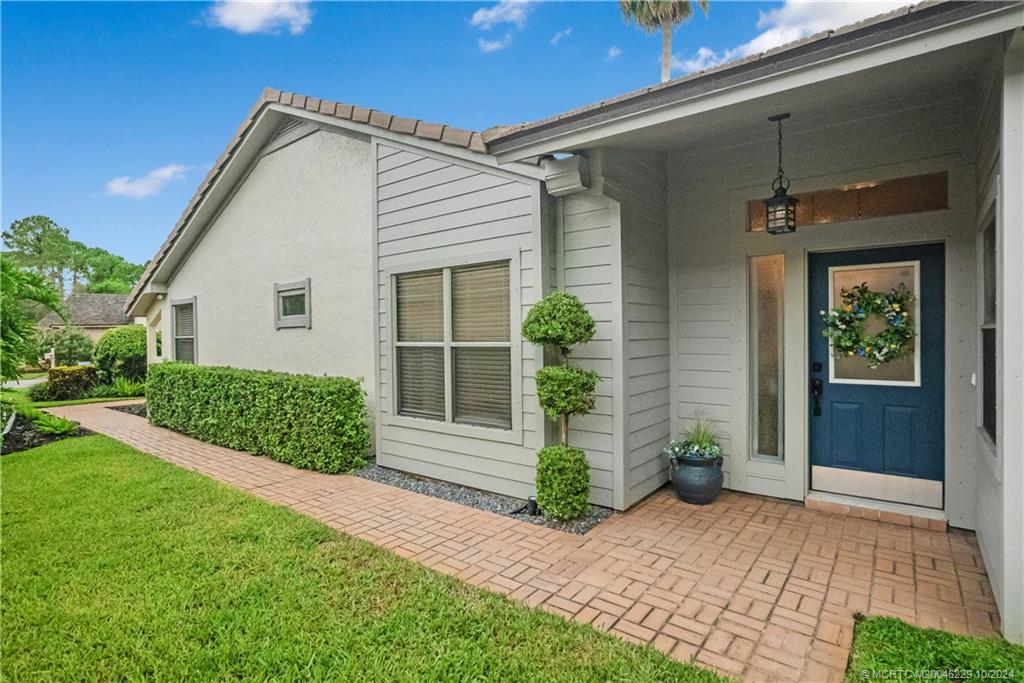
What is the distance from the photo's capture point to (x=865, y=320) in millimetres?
4254

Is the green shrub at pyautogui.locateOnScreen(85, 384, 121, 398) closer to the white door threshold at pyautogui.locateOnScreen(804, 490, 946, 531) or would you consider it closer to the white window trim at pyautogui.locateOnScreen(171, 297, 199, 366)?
the white window trim at pyautogui.locateOnScreen(171, 297, 199, 366)

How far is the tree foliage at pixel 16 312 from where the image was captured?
22.0 feet

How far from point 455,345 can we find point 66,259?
2105 inches

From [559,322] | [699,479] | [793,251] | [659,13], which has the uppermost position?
[659,13]

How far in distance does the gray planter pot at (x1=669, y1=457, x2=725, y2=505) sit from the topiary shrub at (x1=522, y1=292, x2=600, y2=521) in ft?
3.30

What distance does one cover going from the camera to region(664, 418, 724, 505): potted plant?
4.55 meters

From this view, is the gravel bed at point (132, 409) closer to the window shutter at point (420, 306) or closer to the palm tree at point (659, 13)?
the window shutter at point (420, 306)

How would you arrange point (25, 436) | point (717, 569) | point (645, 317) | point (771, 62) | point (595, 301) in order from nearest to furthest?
point (771, 62)
point (717, 569)
point (595, 301)
point (645, 317)
point (25, 436)

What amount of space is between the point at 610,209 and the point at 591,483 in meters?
2.48

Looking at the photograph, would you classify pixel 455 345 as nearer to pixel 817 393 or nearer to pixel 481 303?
pixel 481 303

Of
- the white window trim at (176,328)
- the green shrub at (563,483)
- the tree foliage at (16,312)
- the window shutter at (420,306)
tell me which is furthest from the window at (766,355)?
the white window trim at (176,328)

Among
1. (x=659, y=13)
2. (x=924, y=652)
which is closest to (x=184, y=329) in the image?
(x=924, y=652)

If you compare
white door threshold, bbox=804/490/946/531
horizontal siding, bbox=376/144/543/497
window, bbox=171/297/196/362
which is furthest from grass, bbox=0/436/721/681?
window, bbox=171/297/196/362

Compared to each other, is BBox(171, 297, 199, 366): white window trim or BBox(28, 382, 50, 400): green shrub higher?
BBox(171, 297, 199, 366): white window trim
